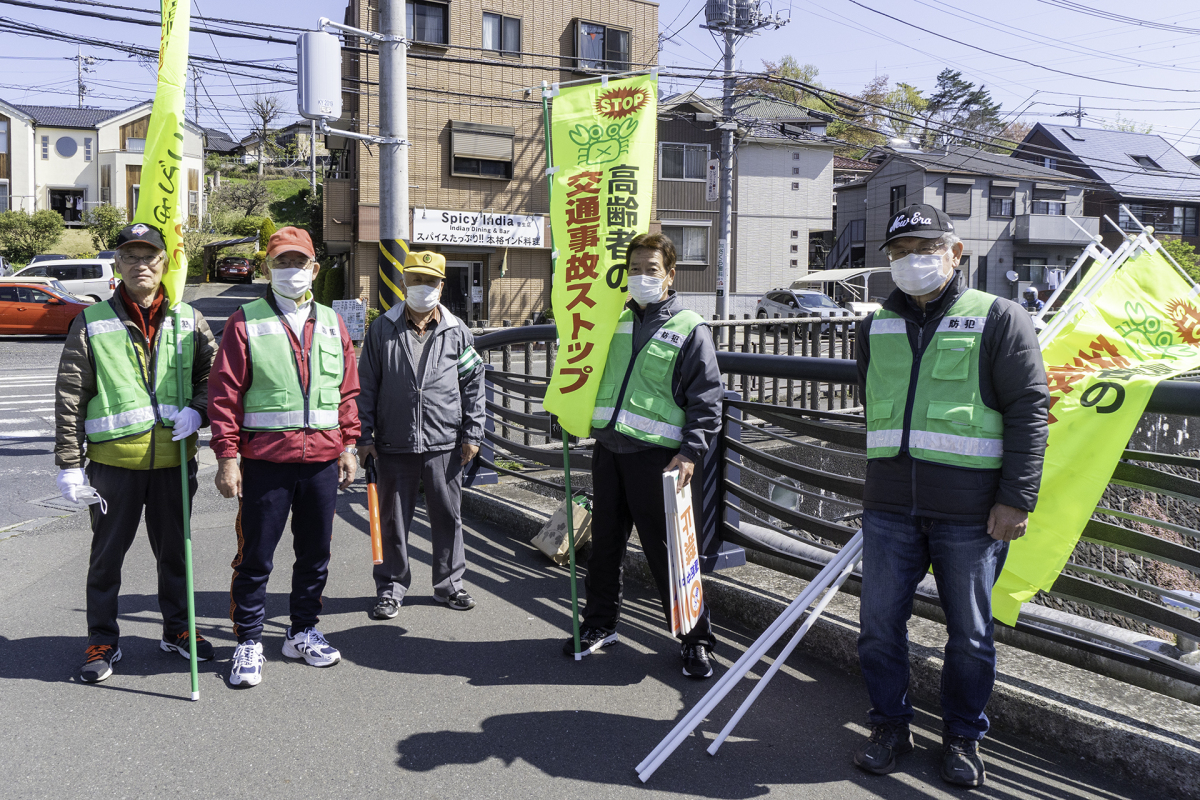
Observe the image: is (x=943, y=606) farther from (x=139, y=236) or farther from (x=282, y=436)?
(x=139, y=236)

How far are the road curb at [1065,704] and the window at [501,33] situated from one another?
27.9m

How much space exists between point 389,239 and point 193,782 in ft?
22.9

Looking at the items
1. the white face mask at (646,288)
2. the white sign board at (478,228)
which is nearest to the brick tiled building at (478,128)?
the white sign board at (478,228)

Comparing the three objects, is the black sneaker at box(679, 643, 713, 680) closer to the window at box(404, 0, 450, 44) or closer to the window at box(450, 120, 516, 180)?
the window at box(450, 120, 516, 180)

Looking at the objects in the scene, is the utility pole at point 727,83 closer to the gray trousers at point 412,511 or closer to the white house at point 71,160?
the gray trousers at point 412,511

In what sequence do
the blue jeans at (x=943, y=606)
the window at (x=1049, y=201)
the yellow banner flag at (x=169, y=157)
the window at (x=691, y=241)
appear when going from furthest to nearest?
1. the window at (x=1049, y=201)
2. the window at (x=691, y=241)
3. the yellow banner flag at (x=169, y=157)
4. the blue jeans at (x=943, y=606)

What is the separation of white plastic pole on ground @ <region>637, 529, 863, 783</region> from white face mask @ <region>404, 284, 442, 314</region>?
2.63 meters

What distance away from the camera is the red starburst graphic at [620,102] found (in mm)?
4312

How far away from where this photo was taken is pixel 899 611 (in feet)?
11.0

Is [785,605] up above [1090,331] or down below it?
below

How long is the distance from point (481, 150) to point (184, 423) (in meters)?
26.3

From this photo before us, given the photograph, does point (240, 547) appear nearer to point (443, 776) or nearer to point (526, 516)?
point (443, 776)

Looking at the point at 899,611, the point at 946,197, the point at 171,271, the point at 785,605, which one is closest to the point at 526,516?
the point at 785,605

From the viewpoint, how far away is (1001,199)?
45438 mm
